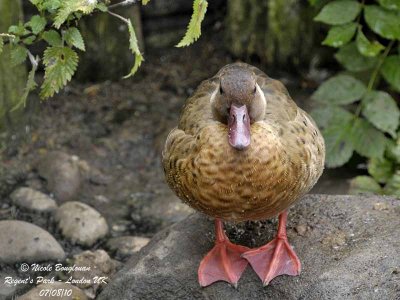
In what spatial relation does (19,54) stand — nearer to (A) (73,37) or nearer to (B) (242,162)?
(A) (73,37)

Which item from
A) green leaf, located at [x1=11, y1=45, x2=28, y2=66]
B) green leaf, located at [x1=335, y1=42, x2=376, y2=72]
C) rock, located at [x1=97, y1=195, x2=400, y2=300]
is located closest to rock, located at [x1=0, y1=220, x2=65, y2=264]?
rock, located at [x1=97, y1=195, x2=400, y2=300]

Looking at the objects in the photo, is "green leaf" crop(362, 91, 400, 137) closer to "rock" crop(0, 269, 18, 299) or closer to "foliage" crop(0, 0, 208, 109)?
"foliage" crop(0, 0, 208, 109)

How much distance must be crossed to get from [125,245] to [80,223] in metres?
0.31

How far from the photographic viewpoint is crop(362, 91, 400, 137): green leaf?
15.1ft

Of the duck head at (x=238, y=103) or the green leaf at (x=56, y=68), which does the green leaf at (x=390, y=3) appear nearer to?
the duck head at (x=238, y=103)

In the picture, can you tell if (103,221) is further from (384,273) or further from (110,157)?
(384,273)

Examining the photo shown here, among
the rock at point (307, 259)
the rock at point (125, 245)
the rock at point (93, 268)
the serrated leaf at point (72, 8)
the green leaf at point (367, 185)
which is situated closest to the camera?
the serrated leaf at point (72, 8)

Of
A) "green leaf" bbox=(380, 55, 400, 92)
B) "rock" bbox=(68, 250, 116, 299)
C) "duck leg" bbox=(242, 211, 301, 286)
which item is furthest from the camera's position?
"green leaf" bbox=(380, 55, 400, 92)

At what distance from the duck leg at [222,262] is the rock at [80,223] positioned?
41.2 inches

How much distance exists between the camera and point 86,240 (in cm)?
435

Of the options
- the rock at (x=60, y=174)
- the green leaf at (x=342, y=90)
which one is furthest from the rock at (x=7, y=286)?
the green leaf at (x=342, y=90)

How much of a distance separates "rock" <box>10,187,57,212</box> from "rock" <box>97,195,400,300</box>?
3.62 feet

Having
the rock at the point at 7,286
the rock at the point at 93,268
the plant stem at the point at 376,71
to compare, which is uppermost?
the plant stem at the point at 376,71

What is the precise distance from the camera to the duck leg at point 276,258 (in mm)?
3352
